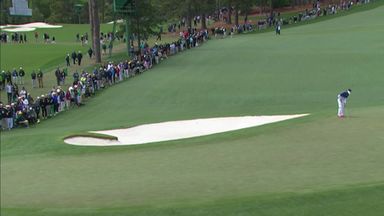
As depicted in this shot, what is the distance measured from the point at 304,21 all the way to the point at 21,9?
54.8 metres

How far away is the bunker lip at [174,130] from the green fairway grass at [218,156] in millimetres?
1393

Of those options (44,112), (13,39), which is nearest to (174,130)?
(44,112)

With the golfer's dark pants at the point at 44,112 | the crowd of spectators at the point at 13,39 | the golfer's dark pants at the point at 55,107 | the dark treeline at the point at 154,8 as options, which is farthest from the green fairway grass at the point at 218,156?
the crowd of spectators at the point at 13,39

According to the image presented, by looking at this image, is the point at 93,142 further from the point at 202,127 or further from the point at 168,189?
the point at 168,189

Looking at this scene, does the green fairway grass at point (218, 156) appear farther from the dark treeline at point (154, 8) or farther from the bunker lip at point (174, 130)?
the dark treeline at point (154, 8)

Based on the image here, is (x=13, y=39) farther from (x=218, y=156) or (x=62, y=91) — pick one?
(x=218, y=156)

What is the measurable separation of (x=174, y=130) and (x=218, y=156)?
748cm

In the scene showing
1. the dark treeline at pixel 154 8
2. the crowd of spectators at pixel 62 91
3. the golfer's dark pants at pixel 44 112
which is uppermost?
the dark treeline at pixel 154 8

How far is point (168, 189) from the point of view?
37.3ft

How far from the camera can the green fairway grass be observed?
33.0 ft

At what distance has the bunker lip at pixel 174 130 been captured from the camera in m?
20.2

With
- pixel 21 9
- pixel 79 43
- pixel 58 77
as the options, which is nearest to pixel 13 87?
pixel 58 77

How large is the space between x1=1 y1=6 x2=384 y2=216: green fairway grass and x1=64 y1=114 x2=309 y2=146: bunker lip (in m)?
1.39

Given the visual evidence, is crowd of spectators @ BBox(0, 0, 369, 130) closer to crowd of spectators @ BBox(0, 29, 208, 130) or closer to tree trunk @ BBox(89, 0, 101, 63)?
crowd of spectators @ BBox(0, 29, 208, 130)
